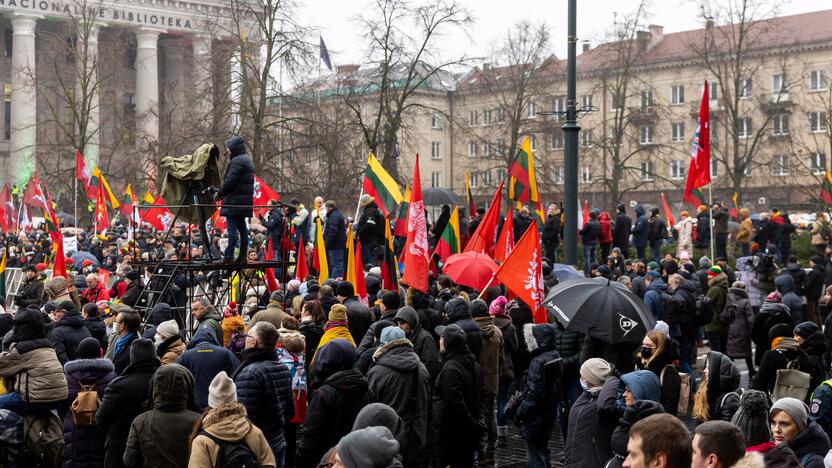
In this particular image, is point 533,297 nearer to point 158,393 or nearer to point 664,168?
point 158,393

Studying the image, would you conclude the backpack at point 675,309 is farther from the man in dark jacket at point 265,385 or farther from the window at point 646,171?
the window at point 646,171

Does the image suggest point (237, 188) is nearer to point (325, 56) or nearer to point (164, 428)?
point (164, 428)

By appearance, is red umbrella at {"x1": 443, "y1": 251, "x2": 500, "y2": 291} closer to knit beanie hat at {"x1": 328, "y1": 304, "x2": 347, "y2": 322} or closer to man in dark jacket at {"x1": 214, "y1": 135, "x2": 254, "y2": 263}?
man in dark jacket at {"x1": 214, "y1": 135, "x2": 254, "y2": 263}

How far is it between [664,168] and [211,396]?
67177mm

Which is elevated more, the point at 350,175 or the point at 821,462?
the point at 350,175

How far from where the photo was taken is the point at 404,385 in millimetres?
9219

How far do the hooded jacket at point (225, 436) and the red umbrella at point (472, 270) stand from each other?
7.52 metres

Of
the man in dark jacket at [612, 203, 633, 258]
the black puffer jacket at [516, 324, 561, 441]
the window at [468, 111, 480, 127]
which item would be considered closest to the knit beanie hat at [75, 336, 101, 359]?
the black puffer jacket at [516, 324, 561, 441]

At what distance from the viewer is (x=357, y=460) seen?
18.1 feet

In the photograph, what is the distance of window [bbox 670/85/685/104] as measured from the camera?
75562mm

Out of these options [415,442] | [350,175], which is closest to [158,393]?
[415,442]

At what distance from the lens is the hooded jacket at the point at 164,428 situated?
7.68m

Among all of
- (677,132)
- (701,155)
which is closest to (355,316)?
(701,155)

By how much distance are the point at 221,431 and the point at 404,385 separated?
2.37 meters
